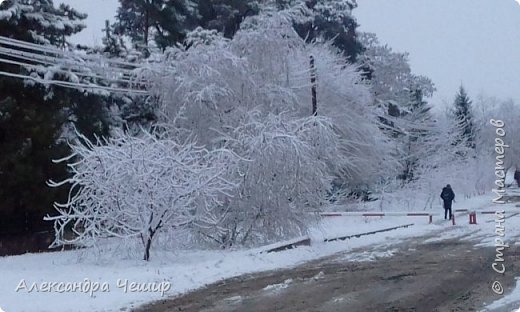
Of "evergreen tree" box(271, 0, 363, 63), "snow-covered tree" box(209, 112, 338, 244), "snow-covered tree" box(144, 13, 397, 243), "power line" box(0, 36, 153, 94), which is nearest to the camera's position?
"snow-covered tree" box(209, 112, 338, 244)

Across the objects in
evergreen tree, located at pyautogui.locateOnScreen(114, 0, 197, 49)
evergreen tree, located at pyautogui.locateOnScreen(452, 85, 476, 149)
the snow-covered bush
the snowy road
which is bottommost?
the snowy road

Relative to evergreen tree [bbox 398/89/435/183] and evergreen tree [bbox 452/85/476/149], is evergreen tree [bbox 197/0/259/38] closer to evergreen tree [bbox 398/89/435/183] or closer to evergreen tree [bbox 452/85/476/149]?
evergreen tree [bbox 398/89/435/183]

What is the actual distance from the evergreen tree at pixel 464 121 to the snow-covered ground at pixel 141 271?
61.1ft

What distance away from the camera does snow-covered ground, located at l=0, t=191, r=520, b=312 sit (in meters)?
10.4

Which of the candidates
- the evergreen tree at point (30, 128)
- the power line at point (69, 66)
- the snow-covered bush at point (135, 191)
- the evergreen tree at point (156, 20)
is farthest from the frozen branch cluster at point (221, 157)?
the evergreen tree at point (156, 20)

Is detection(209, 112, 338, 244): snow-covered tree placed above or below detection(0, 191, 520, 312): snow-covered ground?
above

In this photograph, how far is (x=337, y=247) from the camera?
18625 millimetres

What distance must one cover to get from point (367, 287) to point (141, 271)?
4.46 metres

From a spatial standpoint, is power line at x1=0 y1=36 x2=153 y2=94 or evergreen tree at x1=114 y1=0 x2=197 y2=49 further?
evergreen tree at x1=114 y1=0 x2=197 y2=49

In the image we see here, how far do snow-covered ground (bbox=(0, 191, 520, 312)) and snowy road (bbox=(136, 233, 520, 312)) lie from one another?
0.60 metres

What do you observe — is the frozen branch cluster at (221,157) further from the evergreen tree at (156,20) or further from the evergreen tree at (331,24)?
the evergreen tree at (331,24)

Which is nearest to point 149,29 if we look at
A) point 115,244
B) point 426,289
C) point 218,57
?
point 218,57

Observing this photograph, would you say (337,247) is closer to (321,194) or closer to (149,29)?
(321,194)

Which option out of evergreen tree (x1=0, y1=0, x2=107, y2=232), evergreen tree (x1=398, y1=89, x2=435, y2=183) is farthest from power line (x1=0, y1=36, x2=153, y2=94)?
evergreen tree (x1=398, y1=89, x2=435, y2=183)
